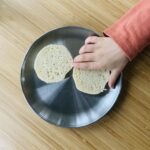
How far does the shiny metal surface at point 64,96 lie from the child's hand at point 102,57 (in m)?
0.02

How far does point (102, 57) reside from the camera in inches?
34.9

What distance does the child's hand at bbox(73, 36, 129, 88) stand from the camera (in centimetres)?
86

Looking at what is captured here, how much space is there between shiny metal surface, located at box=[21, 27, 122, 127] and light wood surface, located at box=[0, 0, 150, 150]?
18 mm

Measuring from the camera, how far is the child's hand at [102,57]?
0.86 metres

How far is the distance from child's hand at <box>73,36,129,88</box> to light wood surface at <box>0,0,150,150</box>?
3 centimetres

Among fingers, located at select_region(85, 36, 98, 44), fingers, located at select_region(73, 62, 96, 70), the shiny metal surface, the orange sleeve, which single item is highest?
the orange sleeve

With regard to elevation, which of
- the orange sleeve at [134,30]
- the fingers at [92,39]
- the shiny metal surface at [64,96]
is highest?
the orange sleeve at [134,30]

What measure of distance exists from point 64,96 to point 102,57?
4.6 inches

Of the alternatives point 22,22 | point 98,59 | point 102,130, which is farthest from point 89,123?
point 22,22

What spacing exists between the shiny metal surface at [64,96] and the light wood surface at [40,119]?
0.02 metres

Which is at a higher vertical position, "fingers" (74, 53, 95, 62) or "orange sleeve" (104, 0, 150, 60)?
"orange sleeve" (104, 0, 150, 60)

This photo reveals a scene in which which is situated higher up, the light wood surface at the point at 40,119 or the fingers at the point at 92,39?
the fingers at the point at 92,39

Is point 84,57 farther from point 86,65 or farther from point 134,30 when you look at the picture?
point 134,30

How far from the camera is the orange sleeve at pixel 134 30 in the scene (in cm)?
84
